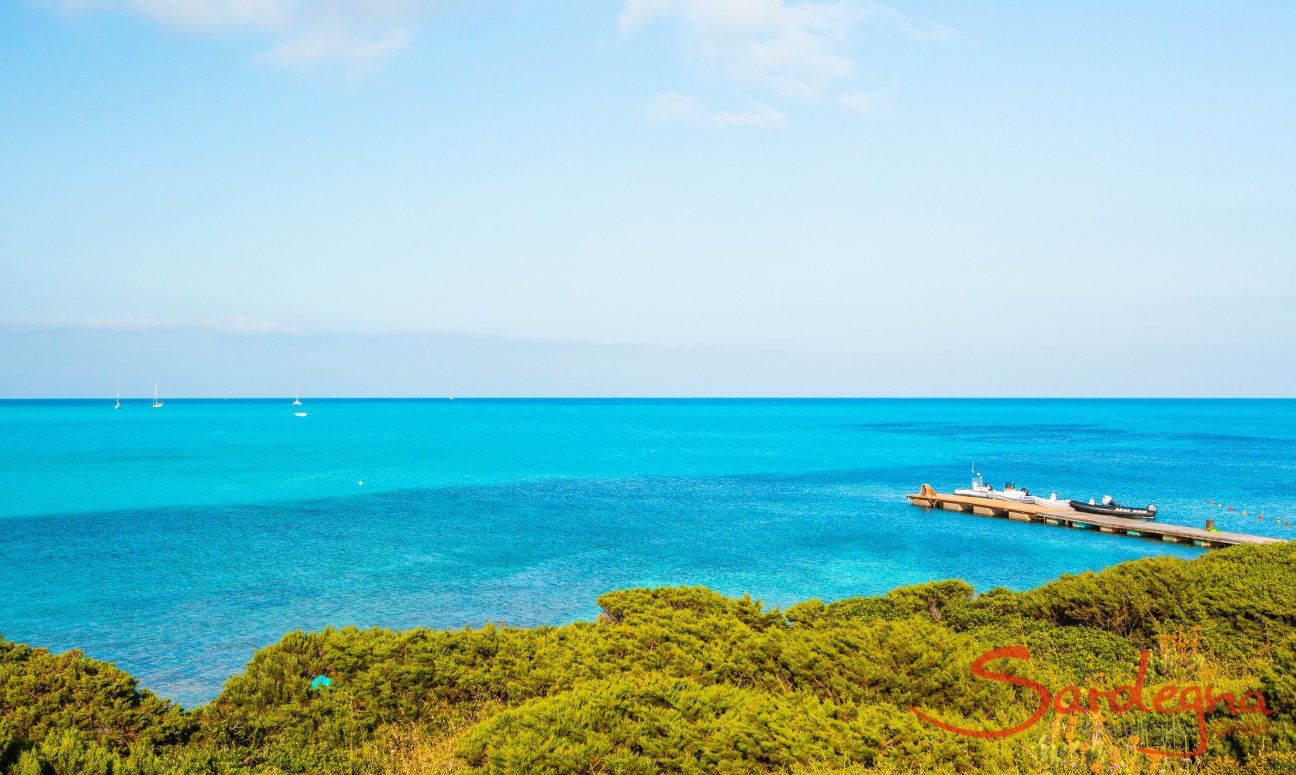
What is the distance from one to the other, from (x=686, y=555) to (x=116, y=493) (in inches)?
1721

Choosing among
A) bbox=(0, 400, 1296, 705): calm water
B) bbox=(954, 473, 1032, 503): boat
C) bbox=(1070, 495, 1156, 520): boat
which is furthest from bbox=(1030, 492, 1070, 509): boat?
bbox=(0, 400, 1296, 705): calm water

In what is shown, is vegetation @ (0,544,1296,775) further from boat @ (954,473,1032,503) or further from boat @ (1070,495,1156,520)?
boat @ (954,473,1032,503)

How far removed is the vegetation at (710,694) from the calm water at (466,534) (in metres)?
11.5

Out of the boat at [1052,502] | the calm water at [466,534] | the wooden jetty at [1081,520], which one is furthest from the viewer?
the boat at [1052,502]

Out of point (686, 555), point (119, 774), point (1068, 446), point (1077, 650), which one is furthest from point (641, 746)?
point (1068, 446)

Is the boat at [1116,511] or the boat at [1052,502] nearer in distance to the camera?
the boat at [1116,511]

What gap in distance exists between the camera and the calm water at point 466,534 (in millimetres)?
27094

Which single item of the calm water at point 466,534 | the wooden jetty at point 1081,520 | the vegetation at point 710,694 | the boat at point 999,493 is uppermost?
the vegetation at point 710,694

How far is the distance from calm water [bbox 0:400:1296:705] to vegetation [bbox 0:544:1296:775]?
11.5 metres

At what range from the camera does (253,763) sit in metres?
8.63

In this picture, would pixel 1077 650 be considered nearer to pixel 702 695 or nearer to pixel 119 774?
pixel 702 695

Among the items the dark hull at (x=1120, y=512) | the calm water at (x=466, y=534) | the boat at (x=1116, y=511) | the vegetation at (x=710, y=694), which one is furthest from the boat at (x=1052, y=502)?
the vegetation at (x=710, y=694)

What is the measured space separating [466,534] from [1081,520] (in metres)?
37.4

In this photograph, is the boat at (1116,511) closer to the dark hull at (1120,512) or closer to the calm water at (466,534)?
the dark hull at (1120,512)
